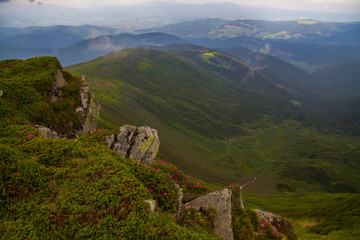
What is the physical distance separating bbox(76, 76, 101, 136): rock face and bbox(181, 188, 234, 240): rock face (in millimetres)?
26948

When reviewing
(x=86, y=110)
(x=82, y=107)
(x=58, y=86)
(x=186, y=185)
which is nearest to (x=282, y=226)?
(x=186, y=185)

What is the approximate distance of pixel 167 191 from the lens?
67.6ft

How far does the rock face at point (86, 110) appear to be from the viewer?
40062 mm

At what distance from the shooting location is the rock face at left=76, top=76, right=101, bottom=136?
40062 millimetres

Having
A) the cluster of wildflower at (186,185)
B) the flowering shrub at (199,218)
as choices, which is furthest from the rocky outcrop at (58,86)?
the flowering shrub at (199,218)

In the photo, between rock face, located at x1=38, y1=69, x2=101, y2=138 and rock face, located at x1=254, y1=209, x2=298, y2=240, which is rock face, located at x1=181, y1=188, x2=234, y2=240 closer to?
rock face, located at x1=254, y1=209, x2=298, y2=240

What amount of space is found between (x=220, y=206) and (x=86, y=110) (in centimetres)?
3360

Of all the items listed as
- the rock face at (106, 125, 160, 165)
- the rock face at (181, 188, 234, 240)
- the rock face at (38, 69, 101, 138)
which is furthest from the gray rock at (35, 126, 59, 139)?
the rock face at (181, 188, 234, 240)

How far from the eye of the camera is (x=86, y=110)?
42.2 m

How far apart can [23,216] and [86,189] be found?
14.0 ft

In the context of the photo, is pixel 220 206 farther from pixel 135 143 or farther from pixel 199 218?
pixel 135 143

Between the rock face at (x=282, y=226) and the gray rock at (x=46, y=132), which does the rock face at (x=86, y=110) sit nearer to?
the gray rock at (x=46, y=132)

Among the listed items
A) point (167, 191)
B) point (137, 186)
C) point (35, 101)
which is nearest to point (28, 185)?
point (137, 186)

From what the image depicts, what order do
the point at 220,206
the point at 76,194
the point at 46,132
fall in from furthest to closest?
the point at 46,132 < the point at 220,206 < the point at 76,194
